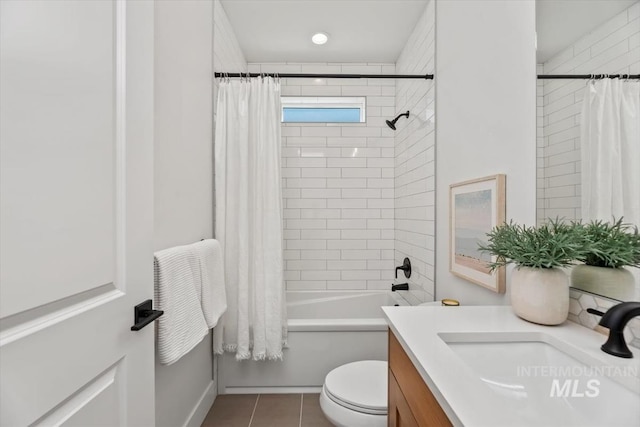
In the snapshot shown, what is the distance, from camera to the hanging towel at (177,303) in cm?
108

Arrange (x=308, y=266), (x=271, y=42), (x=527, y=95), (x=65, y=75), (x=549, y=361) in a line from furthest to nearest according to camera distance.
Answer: (x=308, y=266), (x=271, y=42), (x=527, y=95), (x=549, y=361), (x=65, y=75)

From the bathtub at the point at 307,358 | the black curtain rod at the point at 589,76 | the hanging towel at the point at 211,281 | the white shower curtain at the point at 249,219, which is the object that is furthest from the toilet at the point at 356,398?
the black curtain rod at the point at 589,76

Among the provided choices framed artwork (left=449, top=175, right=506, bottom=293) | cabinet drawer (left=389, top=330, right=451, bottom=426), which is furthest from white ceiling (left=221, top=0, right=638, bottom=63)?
cabinet drawer (left=389, top=330, right=451, bottom=426)

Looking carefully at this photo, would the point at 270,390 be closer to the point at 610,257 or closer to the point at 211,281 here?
the point at 211,281

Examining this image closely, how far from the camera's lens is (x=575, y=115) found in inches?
34.2

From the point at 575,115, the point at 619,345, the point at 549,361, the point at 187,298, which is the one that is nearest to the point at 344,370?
the point at 187,298

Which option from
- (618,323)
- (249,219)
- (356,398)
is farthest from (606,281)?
(249,219)

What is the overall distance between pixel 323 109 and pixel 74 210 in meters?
2.43

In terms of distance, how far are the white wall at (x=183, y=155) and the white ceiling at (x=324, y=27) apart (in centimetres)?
39

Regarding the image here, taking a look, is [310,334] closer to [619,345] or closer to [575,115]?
[619,345]

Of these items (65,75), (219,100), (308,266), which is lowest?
(308,266)

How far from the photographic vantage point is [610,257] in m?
0.75

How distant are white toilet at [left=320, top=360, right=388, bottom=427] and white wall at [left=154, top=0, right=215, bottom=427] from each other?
73 centimetres

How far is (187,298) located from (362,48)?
2.37m
